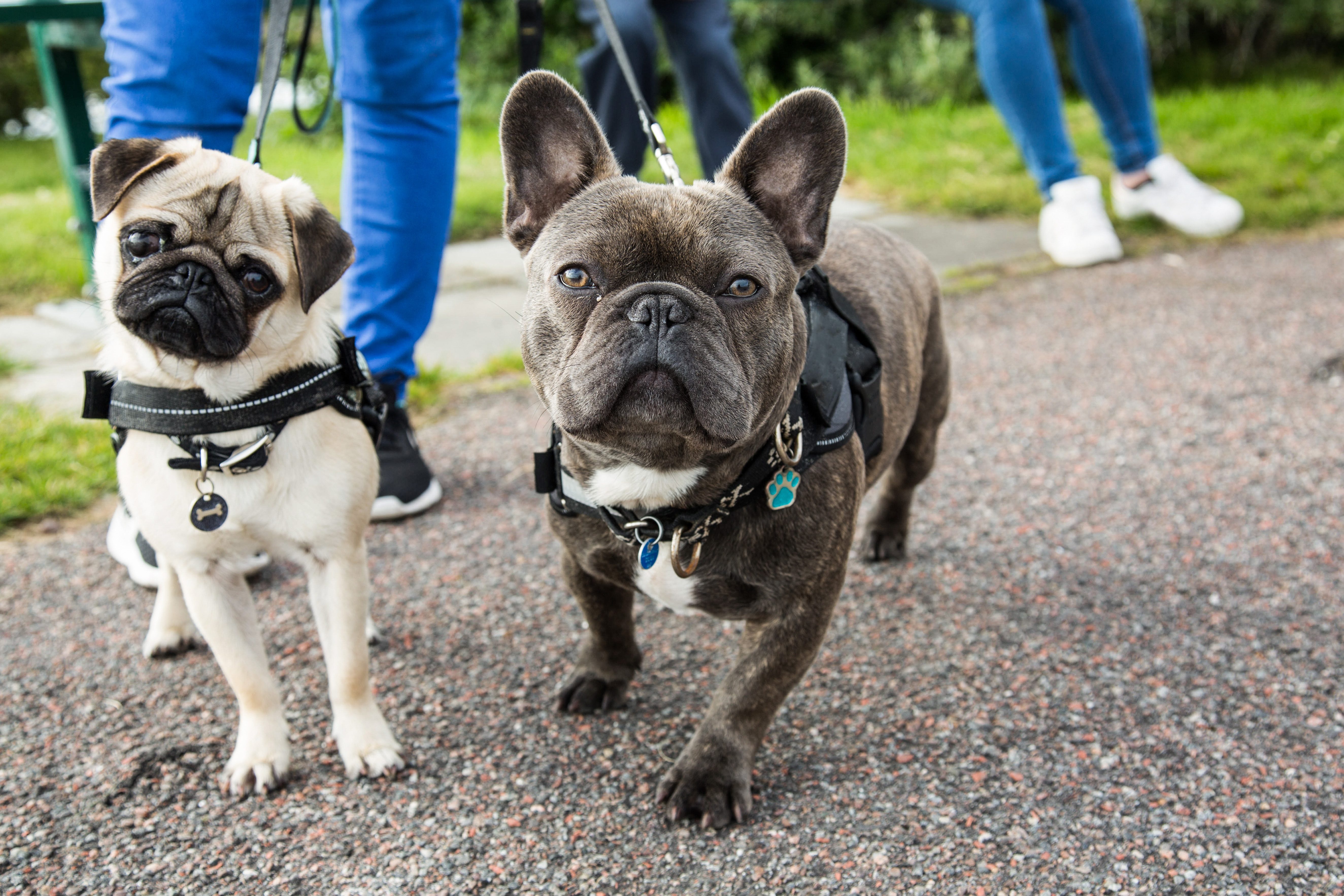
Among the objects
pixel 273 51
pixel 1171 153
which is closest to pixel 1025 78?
pixel 1171 153

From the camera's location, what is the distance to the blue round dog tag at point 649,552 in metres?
2.32

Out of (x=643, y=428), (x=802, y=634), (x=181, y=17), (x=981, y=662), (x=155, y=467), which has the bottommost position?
(x=981, y=662)

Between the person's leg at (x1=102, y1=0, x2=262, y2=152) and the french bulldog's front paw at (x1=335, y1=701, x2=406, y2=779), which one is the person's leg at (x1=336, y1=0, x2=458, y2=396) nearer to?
the person's leg at (x1=102, y1=0, x2=262, y2=152)

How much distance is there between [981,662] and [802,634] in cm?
81

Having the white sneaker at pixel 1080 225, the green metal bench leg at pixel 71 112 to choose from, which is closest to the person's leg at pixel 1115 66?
the white sneaker at pixel 1080 225

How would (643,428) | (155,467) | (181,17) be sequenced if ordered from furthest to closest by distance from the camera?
(181,17)
(155,467)
(643,428)

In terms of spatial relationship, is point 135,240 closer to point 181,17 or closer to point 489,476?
point 181,17

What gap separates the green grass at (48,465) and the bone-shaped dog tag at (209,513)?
1.73 metres

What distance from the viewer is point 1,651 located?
3041mm

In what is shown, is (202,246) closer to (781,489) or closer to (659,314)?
(659,314)

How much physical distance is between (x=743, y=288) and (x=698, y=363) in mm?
248

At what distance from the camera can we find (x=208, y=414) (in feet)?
7.57

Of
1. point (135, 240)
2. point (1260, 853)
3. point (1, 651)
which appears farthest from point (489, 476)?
point (1260, 853)

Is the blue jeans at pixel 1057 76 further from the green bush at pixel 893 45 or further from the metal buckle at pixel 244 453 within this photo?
the metal buckle at pixel 244 453
